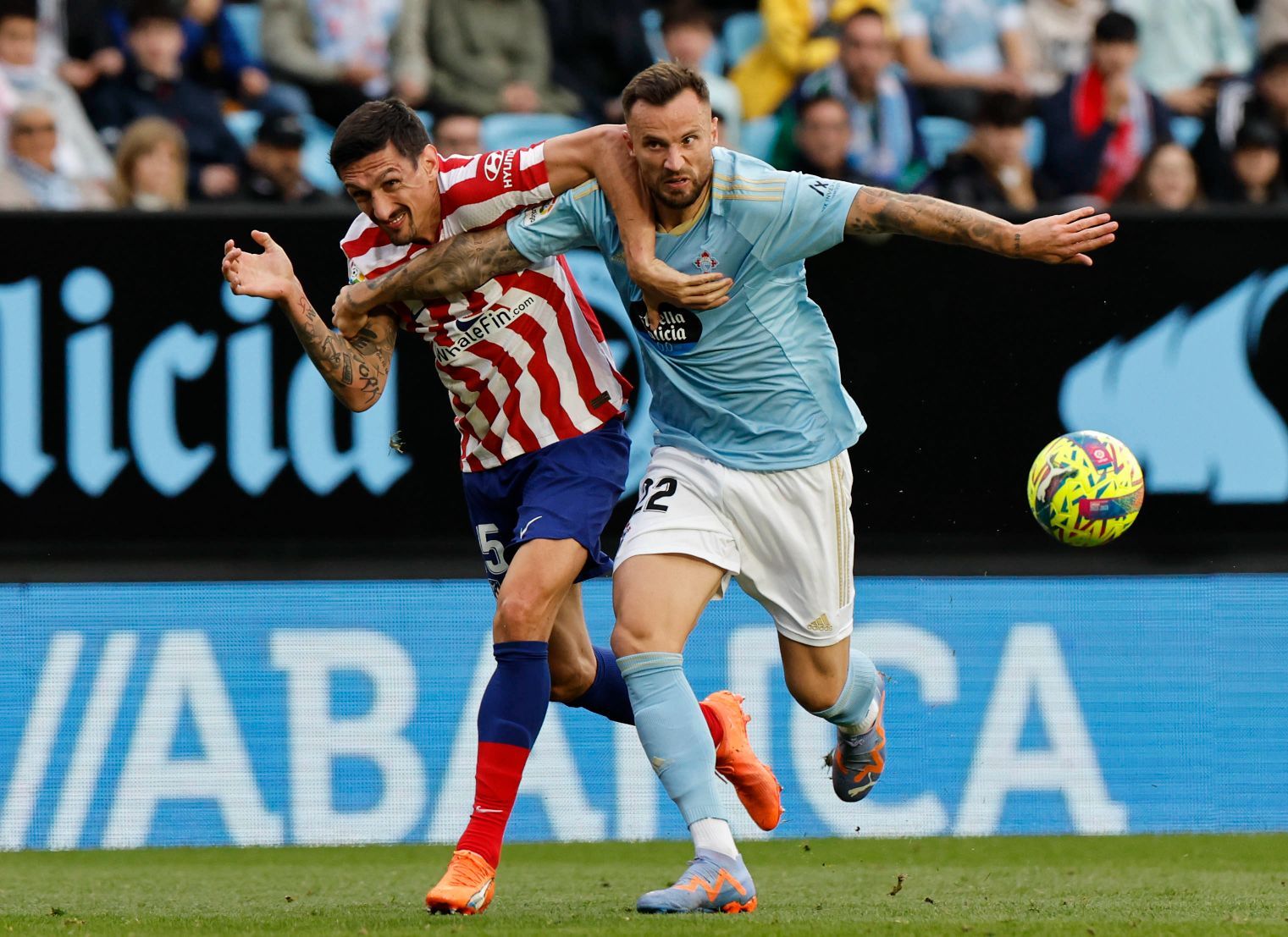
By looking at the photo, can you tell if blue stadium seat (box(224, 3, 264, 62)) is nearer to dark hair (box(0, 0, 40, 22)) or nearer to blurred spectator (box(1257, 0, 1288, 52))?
dark hair (box(0, 0, 40, 22))

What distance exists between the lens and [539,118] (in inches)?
384

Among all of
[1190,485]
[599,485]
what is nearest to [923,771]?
[1190,485]

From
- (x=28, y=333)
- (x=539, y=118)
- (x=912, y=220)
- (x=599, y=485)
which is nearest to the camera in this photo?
(x=912, y=220)

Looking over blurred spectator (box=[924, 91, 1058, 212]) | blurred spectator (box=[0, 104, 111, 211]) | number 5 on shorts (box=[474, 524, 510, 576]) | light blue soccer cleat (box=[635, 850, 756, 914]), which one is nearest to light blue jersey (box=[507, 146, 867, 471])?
number 5 on shorts (box=[474, 524, 510, 576])

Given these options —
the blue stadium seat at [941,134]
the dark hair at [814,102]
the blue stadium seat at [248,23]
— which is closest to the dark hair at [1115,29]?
the blue stadium seat at [941,134]

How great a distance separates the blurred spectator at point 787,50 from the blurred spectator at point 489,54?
1.01 m

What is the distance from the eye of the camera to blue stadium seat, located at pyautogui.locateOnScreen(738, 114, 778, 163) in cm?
1000

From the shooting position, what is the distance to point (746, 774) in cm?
609

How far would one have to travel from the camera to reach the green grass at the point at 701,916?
16.5 ft

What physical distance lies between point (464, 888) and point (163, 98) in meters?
5.79

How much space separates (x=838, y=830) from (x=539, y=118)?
4.05 m

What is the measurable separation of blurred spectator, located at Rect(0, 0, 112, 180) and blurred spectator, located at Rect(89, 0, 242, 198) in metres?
0.13

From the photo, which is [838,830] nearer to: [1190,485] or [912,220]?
[1190,485]

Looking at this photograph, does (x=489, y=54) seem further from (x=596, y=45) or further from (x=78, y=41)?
(x=78, y=41)
